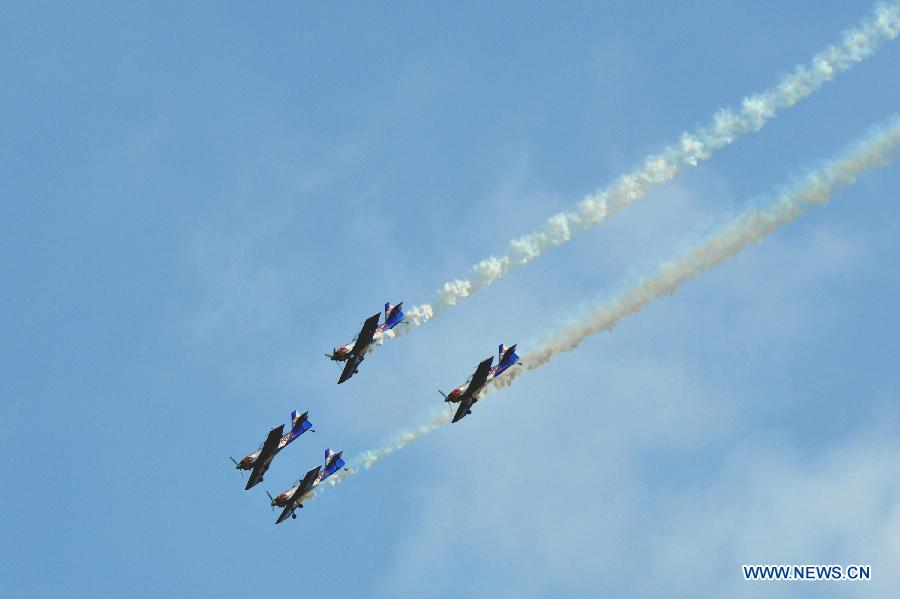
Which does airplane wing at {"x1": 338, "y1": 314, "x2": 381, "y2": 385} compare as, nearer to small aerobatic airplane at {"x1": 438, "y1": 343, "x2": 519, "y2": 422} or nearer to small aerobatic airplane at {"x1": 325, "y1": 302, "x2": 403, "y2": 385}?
small aerobatic airplane at {"x1": 325, "y1": 302, "x2": 403, "y2": 385}

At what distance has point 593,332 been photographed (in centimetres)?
→ 9494

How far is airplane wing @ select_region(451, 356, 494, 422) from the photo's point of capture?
9875 centimetres

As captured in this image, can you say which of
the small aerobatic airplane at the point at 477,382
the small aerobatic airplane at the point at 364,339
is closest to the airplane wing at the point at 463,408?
the small aerobatic airplane at the point at 477,382

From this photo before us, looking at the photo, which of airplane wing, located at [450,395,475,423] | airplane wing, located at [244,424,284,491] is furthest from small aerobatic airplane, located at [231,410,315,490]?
airplane wing, located at [450,395,475,423]

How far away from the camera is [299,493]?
105 metres

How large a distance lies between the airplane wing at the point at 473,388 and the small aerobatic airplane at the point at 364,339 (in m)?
7.53

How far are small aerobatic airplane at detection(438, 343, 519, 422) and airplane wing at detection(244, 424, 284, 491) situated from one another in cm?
1227

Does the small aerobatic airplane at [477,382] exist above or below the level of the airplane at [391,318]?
below

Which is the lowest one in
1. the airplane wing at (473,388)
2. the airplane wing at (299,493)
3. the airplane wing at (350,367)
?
the airplane wing at (299,493)

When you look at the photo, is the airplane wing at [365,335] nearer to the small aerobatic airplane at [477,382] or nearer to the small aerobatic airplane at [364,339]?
the small aerobatic airplane at [364,339]

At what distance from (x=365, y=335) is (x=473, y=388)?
9266mm

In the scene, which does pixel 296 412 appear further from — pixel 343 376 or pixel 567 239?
pixel 567 239

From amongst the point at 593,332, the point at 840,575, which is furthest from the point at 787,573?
the point at 593,332

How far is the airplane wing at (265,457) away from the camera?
105 meters
